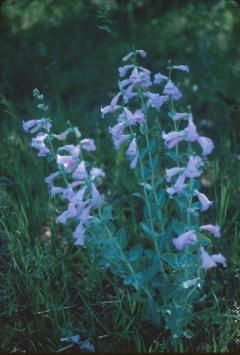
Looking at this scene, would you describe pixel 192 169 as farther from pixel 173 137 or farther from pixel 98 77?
pixel 98 77

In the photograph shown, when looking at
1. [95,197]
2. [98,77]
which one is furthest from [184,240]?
[98,77]

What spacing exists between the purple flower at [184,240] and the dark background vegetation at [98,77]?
767mm

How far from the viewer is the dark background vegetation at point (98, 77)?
2.90 metres

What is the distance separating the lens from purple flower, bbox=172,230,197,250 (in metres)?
1.79

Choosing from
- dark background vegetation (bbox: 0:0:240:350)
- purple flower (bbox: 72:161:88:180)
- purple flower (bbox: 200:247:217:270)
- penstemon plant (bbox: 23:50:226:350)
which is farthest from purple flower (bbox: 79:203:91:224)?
dark background vegetation (bbox: 0:0:240:350)

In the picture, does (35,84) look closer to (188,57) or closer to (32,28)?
(32,28)

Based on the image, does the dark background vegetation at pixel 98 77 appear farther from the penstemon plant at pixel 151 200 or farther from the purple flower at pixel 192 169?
the purple flower at pixel 192 169

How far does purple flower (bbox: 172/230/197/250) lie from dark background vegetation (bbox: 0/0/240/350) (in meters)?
0.77

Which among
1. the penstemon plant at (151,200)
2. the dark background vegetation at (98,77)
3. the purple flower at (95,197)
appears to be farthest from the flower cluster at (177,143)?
the dark background vegetation at (98,77)

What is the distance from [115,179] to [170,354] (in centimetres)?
132

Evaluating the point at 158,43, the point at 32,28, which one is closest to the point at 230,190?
the point at 158,43

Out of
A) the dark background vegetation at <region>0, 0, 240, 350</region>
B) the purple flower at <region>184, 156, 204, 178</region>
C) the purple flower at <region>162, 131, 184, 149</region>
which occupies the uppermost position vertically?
the purple flower at <region>162, 131, 184, 149</region>

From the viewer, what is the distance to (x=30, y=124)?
7.20ft

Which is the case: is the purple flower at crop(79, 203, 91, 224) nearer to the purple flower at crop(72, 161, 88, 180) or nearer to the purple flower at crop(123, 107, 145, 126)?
the purple flower at crop(72, 161, 88, 180)
